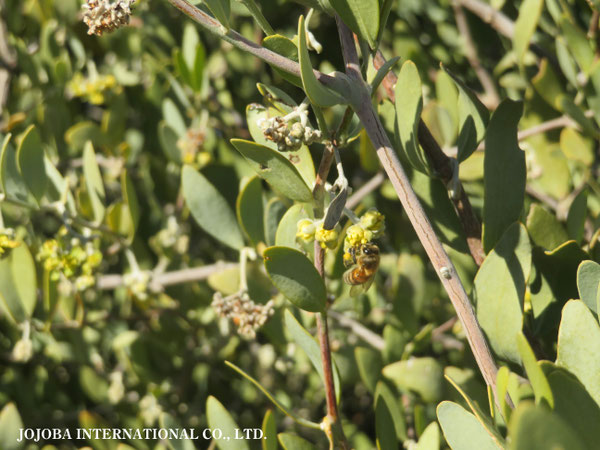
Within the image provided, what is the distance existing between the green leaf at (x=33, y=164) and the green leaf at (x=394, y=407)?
28.4 inches

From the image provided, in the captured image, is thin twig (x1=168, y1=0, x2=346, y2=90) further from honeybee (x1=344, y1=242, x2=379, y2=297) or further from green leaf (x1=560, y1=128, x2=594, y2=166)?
green leaf (x1=560, y1=128, x2=594, y2=166)

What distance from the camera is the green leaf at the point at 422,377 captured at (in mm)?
1129

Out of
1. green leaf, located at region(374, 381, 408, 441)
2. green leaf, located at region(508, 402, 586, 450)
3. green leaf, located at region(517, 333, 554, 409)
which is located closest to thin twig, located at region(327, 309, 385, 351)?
green leaf, located at region(374, 381, 408, 441)

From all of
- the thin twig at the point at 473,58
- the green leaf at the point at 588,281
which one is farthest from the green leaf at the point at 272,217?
the thin twig at the point at 473,58

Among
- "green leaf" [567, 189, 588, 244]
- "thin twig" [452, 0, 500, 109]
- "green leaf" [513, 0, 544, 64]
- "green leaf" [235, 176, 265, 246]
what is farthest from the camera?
"thin twig" [452, 0, 500, 109]

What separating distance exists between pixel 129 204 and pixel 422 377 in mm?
668

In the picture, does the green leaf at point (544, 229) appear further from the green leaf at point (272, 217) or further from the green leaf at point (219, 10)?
the green leaf at point (219, 10)

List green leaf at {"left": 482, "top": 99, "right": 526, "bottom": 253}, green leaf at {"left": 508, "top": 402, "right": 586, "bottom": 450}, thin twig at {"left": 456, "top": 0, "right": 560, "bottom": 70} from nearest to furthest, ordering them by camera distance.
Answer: green leaf at {"left": 508, "top": 402, "right": 586, "bottom": 450} < green leaf at {"left": 482, "top": 99, "right": 526, "bottom": 253} < thin twig at {"left": 456, "top": 0, "right": 560, "bottom": 70}

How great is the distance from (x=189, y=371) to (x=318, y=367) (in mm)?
857

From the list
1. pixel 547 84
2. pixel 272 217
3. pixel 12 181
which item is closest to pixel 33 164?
pixel 12 181

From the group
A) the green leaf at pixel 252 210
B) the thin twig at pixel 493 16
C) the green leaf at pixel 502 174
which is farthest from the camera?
the thin twig at pixel 493 16

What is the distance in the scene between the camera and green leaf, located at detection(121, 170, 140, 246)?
1342 mm

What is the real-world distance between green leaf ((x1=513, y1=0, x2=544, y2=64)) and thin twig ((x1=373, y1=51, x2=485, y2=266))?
46cm

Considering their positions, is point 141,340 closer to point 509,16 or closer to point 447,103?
point 447,103
